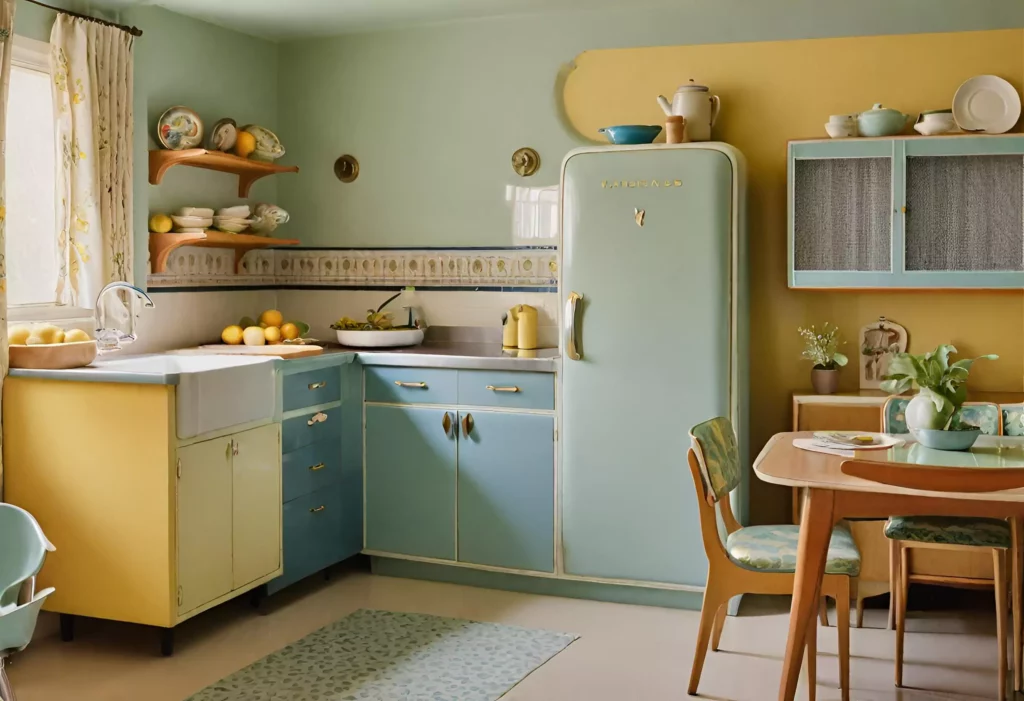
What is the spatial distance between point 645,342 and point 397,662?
147 centimetres

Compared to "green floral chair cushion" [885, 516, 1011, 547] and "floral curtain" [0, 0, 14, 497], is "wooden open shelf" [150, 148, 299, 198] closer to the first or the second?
"floral curtain" [0, 0, 14, 497]

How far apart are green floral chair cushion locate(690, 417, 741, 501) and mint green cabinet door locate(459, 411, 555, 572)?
3.24 feet

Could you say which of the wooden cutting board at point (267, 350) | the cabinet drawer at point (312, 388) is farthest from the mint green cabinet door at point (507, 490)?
the wooden cutting board at point (267, 350)

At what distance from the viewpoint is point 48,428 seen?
3686mm

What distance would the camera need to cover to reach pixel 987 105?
414 centimetres

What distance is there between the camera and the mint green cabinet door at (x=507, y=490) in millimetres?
4309

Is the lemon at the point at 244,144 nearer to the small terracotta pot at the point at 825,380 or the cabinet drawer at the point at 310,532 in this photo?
the cabinet drawer at the point at 310,532

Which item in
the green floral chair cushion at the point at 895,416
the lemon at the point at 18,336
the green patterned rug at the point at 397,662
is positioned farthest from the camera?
the lemon at the point at 18,336

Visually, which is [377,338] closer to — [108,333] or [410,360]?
[410,360]

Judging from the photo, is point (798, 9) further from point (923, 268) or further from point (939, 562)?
point (939, 562)

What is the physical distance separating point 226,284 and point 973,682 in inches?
136

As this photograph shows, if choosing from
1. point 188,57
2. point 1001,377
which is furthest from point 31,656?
point 1001,377

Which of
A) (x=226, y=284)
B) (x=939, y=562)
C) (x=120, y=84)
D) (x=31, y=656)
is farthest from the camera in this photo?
(x=226, y=284)

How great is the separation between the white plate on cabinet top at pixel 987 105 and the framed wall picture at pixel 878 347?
2.69 ft
